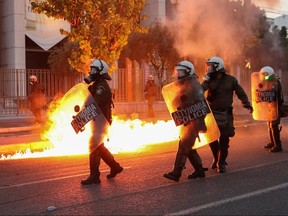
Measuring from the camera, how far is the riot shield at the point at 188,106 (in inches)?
258

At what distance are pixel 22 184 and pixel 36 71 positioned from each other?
1325cm

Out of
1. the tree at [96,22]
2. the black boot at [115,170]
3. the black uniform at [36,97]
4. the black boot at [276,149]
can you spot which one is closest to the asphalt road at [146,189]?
the black boot at [115,170]

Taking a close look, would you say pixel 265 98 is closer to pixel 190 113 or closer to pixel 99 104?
pixel 190 113

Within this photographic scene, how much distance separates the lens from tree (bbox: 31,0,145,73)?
568 inches

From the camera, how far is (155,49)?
27438mm

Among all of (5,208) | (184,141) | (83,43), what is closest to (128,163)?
(184,141)

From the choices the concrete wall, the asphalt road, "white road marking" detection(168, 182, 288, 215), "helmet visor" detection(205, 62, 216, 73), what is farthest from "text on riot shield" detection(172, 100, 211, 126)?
the concrete wall

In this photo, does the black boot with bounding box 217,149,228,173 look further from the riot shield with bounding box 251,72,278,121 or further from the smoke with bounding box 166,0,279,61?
the smoke with bounding box 166,0,279,61

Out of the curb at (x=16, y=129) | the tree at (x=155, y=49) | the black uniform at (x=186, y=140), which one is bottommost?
the curb at (x=16, y=129)

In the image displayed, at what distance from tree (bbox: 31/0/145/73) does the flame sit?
314 cm

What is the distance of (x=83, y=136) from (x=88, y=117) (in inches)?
11.7

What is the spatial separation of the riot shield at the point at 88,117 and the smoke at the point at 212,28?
10.8 meters

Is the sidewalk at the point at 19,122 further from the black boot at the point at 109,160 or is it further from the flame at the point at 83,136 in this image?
the black boot at the point at 109,160

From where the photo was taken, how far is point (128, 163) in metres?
8.43
